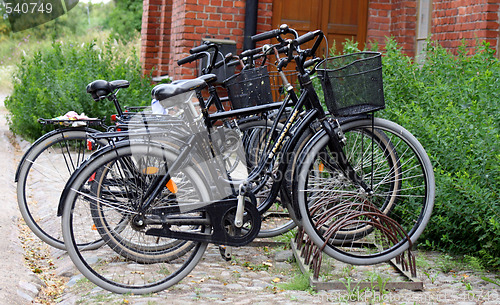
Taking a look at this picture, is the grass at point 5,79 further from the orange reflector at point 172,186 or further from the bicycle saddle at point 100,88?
the orange reflector at point 172,186

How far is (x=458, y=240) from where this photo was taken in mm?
4293

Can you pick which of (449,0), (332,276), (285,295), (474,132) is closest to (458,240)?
(474,132)

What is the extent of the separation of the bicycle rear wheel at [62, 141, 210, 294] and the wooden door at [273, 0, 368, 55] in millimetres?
5773

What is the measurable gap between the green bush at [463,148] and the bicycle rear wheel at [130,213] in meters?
1.66

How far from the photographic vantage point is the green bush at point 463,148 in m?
3.85

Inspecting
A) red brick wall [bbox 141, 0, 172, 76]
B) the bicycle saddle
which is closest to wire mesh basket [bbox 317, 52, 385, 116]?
the bicycle saddle

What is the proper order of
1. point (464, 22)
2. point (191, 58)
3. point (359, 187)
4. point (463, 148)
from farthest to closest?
1. point (464, 22)
2. point (191, 58)
3. point (463, 148)
4. point (359, 187)

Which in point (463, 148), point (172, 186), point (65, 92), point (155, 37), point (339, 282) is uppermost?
point (155, 37)

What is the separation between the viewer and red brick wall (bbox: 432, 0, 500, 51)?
22.7 feet

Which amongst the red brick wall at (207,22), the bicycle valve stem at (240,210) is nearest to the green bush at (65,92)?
the red brick wall at (207,22)

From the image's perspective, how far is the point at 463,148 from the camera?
4098 millimetres

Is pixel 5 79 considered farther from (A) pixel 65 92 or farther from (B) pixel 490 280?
(B) pixel 490 280

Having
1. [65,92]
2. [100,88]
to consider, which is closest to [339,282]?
[100,88]

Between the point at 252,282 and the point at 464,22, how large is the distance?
4894mm
